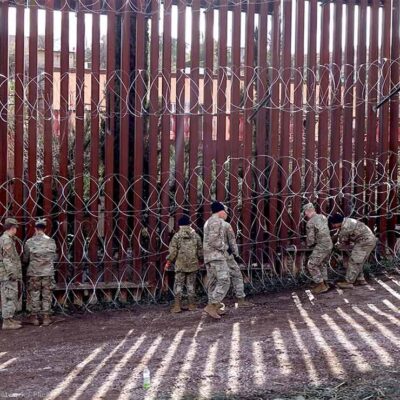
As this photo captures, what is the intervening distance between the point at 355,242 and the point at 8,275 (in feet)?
15.2

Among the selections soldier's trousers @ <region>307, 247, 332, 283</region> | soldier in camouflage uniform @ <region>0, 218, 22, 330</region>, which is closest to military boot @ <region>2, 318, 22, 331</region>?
soldier in camouflage uniform @ <region>0, 218, 22, 330</region>

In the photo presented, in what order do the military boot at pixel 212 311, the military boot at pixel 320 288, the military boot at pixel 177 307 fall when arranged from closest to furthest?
the military boot at pixel 212 311
the military boot at pixel 177 307
the military boot at pixel 320 288

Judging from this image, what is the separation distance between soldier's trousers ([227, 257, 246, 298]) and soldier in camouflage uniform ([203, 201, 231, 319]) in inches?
7.7

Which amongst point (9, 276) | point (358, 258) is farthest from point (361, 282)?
point (9, 276)

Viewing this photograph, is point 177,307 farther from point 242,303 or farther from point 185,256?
point 242,303

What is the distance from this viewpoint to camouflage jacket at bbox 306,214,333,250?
25.0 ft

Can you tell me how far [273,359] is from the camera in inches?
193

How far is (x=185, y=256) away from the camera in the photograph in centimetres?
730

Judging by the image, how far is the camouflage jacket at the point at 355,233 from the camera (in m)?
7.77

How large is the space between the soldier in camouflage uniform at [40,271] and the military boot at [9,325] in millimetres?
219

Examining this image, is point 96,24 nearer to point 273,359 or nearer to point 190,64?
point 190,64

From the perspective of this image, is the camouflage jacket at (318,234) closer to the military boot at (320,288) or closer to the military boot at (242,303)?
the military boot at (320,288)

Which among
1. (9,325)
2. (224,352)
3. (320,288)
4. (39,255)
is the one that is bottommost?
(9,325)

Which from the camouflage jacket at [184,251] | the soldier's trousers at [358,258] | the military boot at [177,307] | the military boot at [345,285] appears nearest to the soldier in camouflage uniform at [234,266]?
the camouflage jacket at [184,251]
